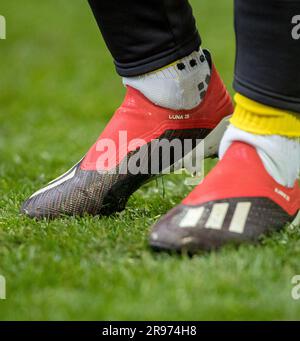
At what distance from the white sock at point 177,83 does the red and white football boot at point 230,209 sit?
317 millimetres

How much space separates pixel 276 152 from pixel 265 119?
0.24 feet

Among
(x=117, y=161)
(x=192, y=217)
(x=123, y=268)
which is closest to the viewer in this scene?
(x=123, y=268)

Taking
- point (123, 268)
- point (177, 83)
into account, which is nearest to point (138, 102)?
point (177, 83)

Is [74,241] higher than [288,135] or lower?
lower

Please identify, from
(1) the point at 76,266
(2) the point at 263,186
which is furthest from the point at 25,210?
(2) the point at 263,186

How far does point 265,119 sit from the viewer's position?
180 centimetres

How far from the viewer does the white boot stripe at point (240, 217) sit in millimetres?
1732

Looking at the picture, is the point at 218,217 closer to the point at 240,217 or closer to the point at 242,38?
the point at 240,217

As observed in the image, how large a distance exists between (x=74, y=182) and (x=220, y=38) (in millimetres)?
4535

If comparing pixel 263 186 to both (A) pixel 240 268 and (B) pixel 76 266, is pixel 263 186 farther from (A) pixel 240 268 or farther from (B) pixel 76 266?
(B) pixel 76 266

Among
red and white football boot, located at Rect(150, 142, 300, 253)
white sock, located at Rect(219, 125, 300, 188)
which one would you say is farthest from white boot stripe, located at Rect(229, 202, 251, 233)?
white sock, located at Rect(219, 125, 300, 188)

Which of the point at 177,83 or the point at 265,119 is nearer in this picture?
the point at 265,119

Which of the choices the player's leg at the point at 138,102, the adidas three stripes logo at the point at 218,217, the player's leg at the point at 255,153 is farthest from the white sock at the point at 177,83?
the adidas three stripes logo at the point at 218,217

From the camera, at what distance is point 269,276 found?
1.56 meters
